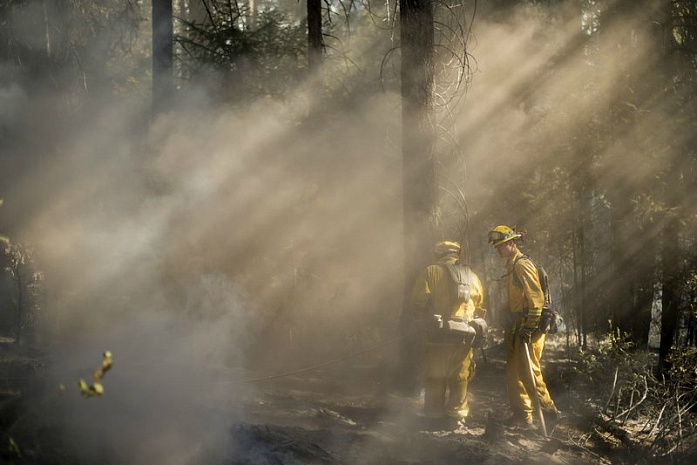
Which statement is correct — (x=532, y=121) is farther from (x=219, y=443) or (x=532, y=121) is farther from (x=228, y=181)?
(x=219, y=443)

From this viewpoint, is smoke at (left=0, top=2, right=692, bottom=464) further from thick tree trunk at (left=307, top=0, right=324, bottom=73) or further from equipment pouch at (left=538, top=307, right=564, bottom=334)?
equipment pouch at (left=538, top=307, right=564, bottom=334)

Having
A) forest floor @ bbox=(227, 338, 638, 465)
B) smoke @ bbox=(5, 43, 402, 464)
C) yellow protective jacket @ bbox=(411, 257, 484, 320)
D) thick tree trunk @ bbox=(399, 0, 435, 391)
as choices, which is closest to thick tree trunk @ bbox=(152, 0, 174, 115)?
smoke @ bbox=(5, 43, 402, 464)

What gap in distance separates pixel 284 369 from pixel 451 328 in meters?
4.08

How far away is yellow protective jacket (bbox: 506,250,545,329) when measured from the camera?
22.9 feet

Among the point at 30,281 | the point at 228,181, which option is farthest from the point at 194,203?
the point at 30,281

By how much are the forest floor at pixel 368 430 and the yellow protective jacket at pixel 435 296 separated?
1187 mm

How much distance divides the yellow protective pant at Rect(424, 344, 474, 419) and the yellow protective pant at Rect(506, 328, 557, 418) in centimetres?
51

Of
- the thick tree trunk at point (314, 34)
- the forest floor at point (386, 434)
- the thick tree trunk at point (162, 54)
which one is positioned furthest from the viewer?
the thick tree trunk at point (162, 54)

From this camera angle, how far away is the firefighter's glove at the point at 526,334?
7.04m

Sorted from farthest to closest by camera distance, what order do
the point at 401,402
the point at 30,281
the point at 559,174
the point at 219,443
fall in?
the point at 30,281 → the point at 559,174 → the point at 401,402 → the point at 219,443

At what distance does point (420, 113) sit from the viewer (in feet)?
26.9

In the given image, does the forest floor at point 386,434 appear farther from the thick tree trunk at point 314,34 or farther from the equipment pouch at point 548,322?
the thick tree trunk at point 314,34

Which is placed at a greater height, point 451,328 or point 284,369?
point 451,328

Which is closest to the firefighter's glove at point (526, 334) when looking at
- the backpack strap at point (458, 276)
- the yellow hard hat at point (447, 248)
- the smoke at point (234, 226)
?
the backpack strap at point (458, 276)
